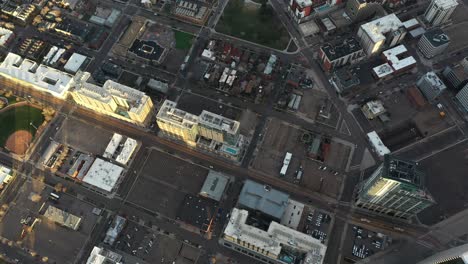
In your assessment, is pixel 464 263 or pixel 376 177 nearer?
pixel 464 263

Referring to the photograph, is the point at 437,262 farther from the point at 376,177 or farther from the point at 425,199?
the point at 376,177

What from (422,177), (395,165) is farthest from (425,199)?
(395,165)

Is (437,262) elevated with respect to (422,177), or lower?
lower

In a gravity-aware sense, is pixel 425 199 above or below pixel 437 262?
above

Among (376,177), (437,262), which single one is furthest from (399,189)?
(437,262)

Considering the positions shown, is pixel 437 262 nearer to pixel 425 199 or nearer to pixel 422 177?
pixel 425 199

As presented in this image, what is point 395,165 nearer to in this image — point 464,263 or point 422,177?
point 422,177
